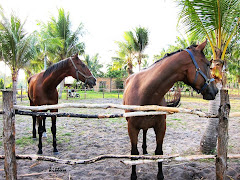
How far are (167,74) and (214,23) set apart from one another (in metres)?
1.87

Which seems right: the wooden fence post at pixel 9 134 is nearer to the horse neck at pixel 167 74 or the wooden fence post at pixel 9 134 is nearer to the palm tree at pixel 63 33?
the horse neck at pixel 167 74

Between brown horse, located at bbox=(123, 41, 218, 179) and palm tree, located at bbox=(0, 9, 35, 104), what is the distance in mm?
9649

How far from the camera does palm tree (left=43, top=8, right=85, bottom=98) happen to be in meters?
14.5

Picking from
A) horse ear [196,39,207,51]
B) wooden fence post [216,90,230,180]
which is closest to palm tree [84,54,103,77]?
horse ear [196,39,207,51]

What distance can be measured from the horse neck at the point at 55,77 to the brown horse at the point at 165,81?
1.75 m

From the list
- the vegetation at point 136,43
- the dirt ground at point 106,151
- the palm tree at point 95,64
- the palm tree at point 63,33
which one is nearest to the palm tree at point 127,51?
the vegetation at point 136,43

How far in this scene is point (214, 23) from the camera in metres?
3.18

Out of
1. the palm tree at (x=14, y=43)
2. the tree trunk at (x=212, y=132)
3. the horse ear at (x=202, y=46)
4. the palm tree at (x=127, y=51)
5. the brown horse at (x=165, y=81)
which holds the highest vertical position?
the palm tree at (x=127, y=51)

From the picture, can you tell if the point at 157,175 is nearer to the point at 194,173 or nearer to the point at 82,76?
the point at 194,173

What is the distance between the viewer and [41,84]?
370cm

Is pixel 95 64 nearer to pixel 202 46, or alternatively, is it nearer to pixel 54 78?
pixel 54 78

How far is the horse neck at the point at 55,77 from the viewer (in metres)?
3.58

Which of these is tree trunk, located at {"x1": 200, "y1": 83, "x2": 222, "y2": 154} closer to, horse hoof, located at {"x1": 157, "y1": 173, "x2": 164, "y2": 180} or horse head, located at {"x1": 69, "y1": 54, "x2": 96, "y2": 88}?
horse hoof, located at {"x1": 157, "y1": 173, "x2": 164, "y2": 180}

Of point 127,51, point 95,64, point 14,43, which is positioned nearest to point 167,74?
point 14,43
